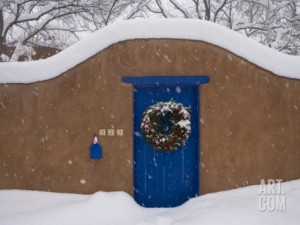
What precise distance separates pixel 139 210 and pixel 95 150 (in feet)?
4.54

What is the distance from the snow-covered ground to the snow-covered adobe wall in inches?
10.9

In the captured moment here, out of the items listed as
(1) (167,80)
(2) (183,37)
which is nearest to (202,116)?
(1) (167,80)

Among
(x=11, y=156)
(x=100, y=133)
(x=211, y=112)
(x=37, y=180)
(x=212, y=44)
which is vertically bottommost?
(x=37, y=180)

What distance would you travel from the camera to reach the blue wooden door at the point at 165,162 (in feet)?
19.5

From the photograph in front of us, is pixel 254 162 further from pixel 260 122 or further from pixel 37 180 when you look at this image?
pixel 37 180

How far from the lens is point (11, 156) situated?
599 cm

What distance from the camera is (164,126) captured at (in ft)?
18.9

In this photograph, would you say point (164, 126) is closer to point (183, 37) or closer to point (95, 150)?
point (95, 150)

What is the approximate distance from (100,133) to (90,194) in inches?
47.0

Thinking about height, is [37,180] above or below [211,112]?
below

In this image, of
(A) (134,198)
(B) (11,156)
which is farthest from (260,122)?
(B) (11,156)

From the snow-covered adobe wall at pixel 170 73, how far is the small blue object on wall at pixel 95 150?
0.13m

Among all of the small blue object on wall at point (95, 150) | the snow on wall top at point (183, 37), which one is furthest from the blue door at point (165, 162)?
the snow on wall top at point (183, 37)

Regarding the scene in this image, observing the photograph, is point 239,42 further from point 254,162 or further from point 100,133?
point 100,133
